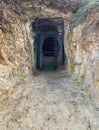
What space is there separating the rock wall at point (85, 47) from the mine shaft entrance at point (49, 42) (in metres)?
1.11

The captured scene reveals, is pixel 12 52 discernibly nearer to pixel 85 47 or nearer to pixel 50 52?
pixel 85 47

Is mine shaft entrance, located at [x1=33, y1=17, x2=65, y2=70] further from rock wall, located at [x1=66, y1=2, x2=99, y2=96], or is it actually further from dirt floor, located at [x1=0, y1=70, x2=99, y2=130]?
dirt floor, located at [x1=0, y1=70, x2=99, y2=130]

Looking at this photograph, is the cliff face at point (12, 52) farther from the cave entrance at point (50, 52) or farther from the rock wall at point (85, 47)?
the rock wall at point (85, 47)

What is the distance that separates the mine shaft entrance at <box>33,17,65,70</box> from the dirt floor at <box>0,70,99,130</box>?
350 centimetres

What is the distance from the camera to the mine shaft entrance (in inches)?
621

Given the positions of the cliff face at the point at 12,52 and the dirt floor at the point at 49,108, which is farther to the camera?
the cliff face at the point at 12,52

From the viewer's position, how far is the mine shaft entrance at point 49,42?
51.8ft

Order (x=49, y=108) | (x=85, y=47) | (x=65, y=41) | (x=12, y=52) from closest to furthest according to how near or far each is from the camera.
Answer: (x=49, y=108) → (x=12, y=52) → (x=85, y=47) → (x=65, y=41)

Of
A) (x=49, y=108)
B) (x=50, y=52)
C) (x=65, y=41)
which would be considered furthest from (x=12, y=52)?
(x=50, y=52)

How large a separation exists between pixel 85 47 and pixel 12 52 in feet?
13.3

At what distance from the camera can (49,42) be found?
17328 mm

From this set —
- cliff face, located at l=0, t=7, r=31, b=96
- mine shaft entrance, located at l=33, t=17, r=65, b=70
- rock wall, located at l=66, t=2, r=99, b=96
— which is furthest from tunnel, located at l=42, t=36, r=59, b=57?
cliff face, located at l=0, t=7, r=31, b=96

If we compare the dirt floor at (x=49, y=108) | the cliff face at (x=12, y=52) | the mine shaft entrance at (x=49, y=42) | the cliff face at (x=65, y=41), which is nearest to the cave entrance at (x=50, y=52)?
the mine shaft entrance at (x=49, y=42)

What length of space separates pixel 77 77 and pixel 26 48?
3.62 metres
